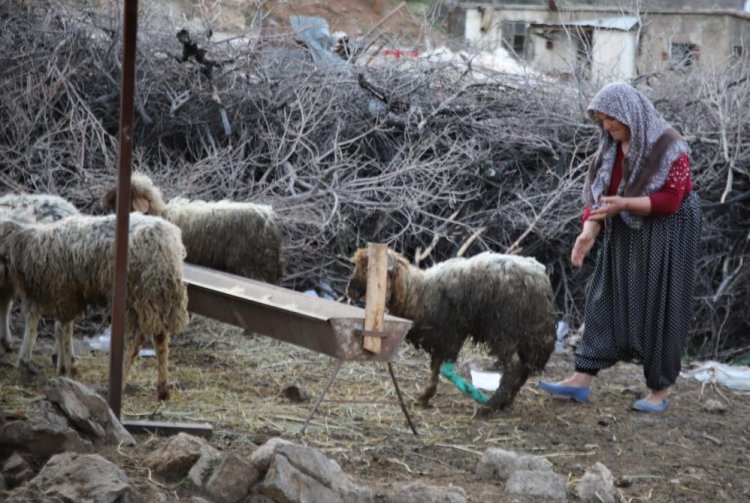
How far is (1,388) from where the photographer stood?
706 centimetres

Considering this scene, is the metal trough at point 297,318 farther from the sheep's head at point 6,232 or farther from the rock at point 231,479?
the rock at point 231,479

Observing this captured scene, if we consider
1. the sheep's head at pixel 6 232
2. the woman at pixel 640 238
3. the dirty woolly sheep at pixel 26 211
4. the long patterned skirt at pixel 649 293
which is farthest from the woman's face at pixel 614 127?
the sheep's head at pixel 6 232

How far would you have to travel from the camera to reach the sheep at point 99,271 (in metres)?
6.85

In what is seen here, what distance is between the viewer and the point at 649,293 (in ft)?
24.5

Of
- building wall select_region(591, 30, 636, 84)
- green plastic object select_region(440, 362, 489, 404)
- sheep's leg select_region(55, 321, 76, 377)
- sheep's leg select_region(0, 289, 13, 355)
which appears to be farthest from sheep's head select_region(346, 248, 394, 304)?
building wall select_region(591, 30, 636, 84)

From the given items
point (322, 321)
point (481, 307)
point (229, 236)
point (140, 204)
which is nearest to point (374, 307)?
point (322, 321)

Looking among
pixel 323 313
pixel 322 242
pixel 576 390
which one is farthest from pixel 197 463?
pixel 322 242

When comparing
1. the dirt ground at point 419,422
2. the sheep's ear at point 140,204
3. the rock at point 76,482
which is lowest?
the dirt ground at point 419,422

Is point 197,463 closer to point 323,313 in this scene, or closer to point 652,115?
point 323,313

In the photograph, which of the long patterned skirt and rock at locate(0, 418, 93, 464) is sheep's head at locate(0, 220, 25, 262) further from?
the long patterned skirt

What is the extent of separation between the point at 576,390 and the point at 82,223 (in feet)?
12.0

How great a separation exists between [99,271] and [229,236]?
2.31m

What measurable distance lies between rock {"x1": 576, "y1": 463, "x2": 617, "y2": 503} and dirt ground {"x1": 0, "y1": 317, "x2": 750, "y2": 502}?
0.11 m

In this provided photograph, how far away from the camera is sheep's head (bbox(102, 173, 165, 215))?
8422 millimetres
